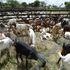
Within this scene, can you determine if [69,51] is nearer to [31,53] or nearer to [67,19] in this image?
[31,53]

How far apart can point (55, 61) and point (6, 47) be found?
1810 millimetres

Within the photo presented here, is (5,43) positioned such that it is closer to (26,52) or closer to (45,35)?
(26,52)

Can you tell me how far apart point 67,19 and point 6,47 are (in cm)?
989

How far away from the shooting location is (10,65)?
8633mm

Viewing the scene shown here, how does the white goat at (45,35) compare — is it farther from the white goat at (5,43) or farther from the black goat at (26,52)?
the black goat at (26,52)

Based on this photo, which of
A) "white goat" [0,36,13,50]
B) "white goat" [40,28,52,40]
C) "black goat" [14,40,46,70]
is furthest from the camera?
"white goat" [40,28,52,40]

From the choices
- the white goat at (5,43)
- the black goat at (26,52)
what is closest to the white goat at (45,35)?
the white goat at (5,43)

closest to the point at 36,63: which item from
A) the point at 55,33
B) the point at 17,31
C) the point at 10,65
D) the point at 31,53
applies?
the point at 31,53

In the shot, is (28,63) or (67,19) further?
(67,19)

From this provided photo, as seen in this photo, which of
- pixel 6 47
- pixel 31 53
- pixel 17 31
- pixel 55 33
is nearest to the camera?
pixel 31 53

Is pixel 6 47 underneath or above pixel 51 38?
above

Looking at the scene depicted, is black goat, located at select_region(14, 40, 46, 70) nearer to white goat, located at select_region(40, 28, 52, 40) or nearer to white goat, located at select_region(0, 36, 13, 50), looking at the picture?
white goat, located at select_region(0, 36, 13, 50)

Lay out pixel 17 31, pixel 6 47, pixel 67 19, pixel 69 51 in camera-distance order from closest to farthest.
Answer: pixel 69 51 → pixel 6 47 → pixel 17 31 → pixel 67 19

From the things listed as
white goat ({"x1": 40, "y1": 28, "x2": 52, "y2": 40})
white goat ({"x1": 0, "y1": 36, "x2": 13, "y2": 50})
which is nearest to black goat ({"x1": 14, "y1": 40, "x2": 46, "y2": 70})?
white goat ({"x1": 0, "y1": 36, "x2": 13, "y2": 50})
